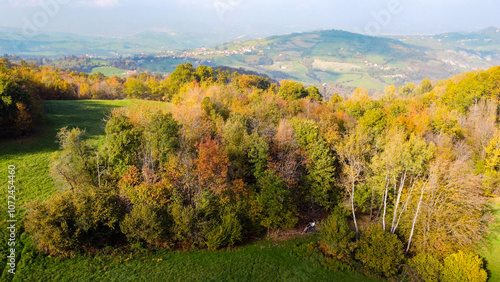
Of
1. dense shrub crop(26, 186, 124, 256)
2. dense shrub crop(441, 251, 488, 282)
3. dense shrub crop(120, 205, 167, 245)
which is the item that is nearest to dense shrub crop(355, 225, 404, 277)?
dense shrub crop(441, 251, 488, 282)

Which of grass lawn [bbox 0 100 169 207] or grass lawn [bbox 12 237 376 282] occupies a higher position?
grass lawn [bbox 0 100 169 207]

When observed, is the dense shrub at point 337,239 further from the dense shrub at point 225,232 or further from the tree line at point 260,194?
the dense shrub at point 225,232

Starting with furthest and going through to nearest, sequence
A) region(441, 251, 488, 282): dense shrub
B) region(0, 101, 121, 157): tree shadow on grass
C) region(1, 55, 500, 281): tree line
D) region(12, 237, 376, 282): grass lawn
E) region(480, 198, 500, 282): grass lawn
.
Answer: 1. region(0, 101, 121, 157): tree shadow on grass
2. region(480, 198, 500, 282): grass lawn
3. region(1, 55, 500, 281): tree line
4. region(441, 251, 488, 282): dense shrub
5. region(12, 237, 376, 282): grass lawn

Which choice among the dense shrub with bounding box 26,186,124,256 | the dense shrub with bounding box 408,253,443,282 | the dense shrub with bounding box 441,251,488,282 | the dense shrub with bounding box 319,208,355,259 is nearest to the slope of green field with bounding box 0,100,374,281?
the dense shrub with bounding box 26,186,124,256

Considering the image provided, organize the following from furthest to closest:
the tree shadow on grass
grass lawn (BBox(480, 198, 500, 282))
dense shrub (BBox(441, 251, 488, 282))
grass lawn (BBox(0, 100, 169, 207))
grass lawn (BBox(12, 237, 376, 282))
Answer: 1. the tree shadow on grass
2. grass lawn (BBox(0, 100, 169, 207))
3. grass lawn (BBox(480, 198, 500, 282))
4. dense shrub (BBox(441, 251, 488, 282))
5. grass lawn (BBox(12, 237, 376, 282))

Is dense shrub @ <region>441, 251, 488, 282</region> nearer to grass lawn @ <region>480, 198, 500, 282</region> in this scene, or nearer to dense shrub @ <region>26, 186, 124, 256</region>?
grass lawn @ <region>480, 198, 500, 282</region>

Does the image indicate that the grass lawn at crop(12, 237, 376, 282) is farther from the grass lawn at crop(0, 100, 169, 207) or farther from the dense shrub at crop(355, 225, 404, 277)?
the grass lawn at crop(0, 100, 169, 207)

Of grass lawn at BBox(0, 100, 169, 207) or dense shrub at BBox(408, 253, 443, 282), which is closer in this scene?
dense shrub at BBox(408, 253, 443, 282)

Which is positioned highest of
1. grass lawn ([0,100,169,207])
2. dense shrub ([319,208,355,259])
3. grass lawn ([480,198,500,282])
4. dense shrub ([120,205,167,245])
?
grass lawn ([0,100,169,207])

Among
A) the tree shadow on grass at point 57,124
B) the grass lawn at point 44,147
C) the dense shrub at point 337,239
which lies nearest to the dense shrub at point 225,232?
the dense shrub at point 337,239

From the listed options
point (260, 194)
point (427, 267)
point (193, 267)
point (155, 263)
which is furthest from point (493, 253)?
point (155, 263)

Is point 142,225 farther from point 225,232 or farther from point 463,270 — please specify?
point 463,270

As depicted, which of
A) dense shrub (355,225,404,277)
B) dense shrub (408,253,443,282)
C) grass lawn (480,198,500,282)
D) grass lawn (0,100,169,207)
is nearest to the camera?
dense shrub (408,253,443,282)
